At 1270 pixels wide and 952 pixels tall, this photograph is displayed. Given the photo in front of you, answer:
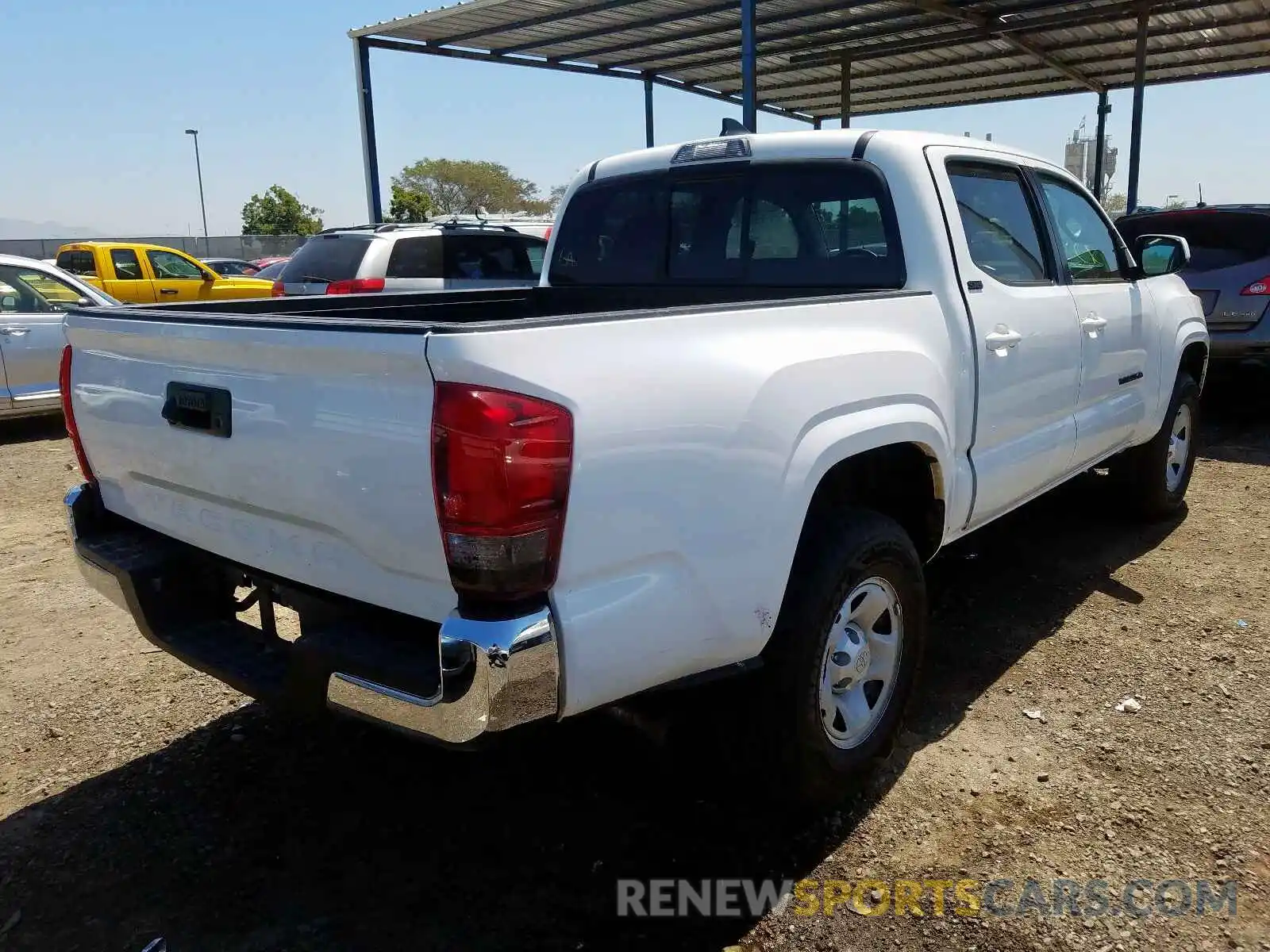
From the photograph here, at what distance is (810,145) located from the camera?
136 inches

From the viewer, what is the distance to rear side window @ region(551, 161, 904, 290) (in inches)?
131

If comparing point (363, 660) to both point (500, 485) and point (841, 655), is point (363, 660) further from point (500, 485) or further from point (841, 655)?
Result: point (841, 655)

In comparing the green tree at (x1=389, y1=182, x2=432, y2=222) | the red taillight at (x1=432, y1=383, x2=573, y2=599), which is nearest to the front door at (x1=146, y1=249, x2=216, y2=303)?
the red taillight at (x1=432, y1=383, x2=573, y2=599)

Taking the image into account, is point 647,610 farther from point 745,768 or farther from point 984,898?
point 984,898

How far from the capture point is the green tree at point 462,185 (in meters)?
68.6

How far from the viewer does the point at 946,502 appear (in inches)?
124

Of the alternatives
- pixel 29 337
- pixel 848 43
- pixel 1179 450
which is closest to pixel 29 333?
pixel 29 337

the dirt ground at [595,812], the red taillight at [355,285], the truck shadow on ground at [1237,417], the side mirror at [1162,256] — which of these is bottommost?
the dirt ground at [595,812]

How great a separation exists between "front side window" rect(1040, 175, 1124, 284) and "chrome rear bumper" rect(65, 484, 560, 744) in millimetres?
3264

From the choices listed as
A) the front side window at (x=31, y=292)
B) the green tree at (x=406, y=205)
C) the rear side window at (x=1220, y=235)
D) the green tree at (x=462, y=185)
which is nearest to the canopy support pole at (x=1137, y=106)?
the rear side window at (x=1220, y=235)

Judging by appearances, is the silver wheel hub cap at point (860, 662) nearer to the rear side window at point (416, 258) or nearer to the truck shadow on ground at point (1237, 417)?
the truck shadow on ground at point (1237, 417)

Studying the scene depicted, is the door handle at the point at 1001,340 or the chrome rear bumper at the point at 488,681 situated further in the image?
the door handle at the point at 1001,340

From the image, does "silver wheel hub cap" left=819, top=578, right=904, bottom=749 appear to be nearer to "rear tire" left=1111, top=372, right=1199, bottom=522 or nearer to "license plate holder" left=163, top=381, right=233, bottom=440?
"license plate holder" left=163, top=381, right=233, bottom=440

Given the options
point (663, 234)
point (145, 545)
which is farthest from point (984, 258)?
point (145, 545)
